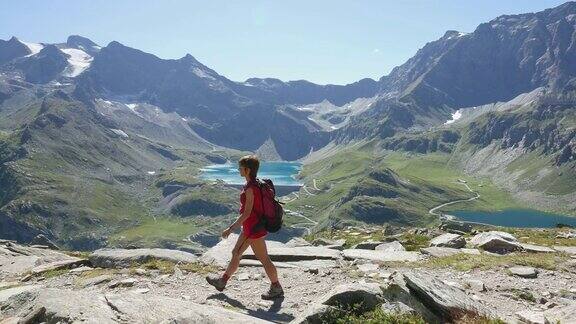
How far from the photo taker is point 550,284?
16406 millimetres

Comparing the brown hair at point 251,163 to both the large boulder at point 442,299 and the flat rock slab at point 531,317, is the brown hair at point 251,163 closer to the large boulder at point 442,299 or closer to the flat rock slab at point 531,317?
the large boulder at point 442,299

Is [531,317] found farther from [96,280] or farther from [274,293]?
[96,280]

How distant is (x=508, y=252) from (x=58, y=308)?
66.1ft

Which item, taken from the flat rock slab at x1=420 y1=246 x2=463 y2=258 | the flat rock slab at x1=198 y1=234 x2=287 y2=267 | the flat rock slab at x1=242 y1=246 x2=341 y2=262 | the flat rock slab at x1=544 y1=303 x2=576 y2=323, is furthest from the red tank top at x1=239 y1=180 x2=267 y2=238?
the flat rock slab at x1=420 y1=246 x2=463 y2=258

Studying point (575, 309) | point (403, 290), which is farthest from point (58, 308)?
point (575, 309)

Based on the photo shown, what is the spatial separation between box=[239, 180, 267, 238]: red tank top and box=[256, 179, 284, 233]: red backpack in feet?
0.36

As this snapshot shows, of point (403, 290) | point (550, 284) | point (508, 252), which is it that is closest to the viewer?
point (403, 290)

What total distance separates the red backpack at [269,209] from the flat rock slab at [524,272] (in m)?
9.39

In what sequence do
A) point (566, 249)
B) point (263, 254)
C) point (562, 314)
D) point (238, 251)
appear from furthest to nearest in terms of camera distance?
point (566, 249) < point (238, 251) < point (263, 254) < point (562, 314)

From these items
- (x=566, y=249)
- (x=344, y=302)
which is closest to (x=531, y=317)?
(x=344, y=302)

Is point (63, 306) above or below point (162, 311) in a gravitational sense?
above

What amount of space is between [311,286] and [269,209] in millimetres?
3363

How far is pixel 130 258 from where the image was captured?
64.6ft

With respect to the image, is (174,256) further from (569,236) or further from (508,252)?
(569,236)
